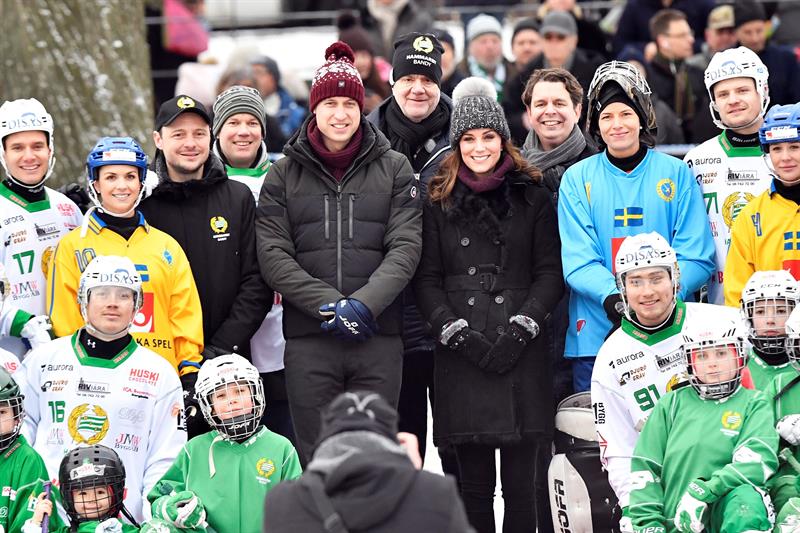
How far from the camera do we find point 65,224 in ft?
25.3

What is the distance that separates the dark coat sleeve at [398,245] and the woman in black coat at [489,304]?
0.12m

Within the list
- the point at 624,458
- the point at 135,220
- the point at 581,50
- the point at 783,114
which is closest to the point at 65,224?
the point at 135,220

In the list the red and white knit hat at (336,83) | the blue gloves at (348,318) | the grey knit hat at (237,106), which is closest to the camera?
the blue gloves at (348,318)

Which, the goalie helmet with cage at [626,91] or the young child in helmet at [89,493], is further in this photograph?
the goalie helmet with cage at [626,91]

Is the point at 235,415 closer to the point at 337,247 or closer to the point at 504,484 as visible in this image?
the point at 337,247

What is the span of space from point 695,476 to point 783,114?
170 centimetres

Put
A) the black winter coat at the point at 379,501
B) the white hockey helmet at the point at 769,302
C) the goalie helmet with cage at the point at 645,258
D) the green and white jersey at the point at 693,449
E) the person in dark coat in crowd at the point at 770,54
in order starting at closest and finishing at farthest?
the black winter coat at the point at 379,501 → the green and white jersey at the point at 693,449 → the white hockey helmet at the point at 769,302 → the goalie helmet with cage at the point at 645,258 → the person in dark coat in crowd at the point at 770,54

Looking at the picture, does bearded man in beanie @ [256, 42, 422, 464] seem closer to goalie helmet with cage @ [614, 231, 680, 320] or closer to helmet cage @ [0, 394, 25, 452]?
goalie helmet with cage @ [614, 231, 680, 320]

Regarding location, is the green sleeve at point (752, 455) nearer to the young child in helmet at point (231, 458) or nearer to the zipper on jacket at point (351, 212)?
the young child in helmet at point (231, 458)

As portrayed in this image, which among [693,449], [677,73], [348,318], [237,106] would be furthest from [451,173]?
[677,73]

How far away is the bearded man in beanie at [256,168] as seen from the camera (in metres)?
7.69

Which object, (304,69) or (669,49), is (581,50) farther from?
(304,69)

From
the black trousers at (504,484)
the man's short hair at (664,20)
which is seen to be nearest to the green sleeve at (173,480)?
the black trousers at (504,484)

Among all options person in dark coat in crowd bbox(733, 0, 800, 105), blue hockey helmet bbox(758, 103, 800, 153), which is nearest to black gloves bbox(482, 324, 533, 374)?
blue hockey helmet bbox(758, 103, 800, 153)
